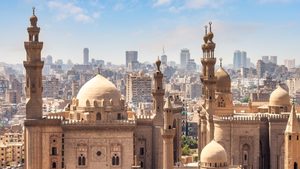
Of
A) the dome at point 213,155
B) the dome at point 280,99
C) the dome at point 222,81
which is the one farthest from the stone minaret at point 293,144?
the dome at point 222,81

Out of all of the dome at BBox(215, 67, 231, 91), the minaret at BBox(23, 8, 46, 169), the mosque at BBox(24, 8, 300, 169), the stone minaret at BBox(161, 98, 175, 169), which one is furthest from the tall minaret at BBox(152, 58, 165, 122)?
the minaret at BBox(23, 8, 46, 169)

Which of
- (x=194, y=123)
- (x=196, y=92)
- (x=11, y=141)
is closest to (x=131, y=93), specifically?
(x=196, y=92)

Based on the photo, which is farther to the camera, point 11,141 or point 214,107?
point 11,141

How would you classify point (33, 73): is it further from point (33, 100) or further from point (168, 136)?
point (168, 136)

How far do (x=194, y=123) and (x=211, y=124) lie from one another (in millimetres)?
41263

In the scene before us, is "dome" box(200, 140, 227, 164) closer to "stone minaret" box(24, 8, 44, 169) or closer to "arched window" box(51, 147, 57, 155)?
"arched window" box(51, 147, 57, 155)

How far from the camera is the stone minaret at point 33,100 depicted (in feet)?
113

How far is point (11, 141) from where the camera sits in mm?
61656

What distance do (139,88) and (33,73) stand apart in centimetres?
9628

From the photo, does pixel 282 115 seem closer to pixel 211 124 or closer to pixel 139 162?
pixel 211 124

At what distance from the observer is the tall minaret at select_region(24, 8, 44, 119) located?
3456cm

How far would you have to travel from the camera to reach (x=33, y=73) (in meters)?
34.8

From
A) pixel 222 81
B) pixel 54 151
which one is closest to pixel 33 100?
pixel 54 151

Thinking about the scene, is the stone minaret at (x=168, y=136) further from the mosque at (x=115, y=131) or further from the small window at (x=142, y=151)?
the small window at (x=142, y=151)
